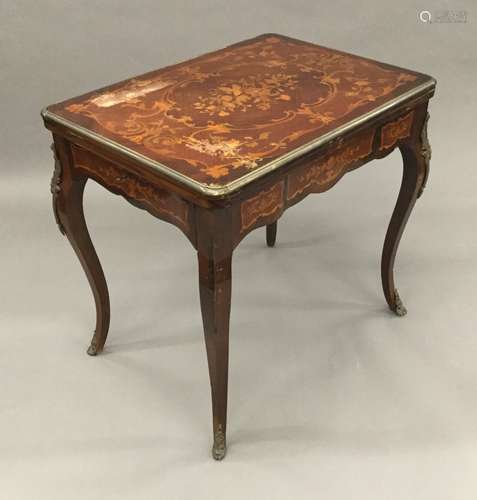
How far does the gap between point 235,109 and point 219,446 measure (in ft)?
2.50

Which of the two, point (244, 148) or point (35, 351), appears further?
point (35, 351)

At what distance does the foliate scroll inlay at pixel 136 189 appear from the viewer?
1.37 metres

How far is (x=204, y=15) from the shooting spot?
249 cm

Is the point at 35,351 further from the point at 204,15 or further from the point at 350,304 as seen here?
the point at 204,15

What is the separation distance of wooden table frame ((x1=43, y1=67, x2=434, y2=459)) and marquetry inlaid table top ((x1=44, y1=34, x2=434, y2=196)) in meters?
0.02

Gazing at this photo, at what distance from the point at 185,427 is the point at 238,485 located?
0.21 metres

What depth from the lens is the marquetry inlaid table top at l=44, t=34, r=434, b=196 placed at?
53.0 inches

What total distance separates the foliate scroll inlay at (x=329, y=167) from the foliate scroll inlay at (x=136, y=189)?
23cm

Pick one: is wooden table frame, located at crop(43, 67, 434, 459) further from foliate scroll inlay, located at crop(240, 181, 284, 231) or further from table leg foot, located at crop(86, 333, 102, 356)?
table leg foot, located at crop(86, 333, 102, 356)

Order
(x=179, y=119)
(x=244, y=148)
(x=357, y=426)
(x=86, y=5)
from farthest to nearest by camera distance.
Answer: (x=86, y=5), (x=357, y=426), (x=179, y=119), (x=244, y=148)

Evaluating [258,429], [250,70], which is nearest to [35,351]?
[258,429]

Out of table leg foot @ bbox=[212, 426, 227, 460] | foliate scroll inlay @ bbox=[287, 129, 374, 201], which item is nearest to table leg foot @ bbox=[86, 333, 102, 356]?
table leg foot @ bbox=[212, 426, 227, 460]

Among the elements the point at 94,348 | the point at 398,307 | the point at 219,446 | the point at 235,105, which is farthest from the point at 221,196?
the point at 398,307

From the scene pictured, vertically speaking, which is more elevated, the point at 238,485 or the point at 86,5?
→ the point at 86,5
